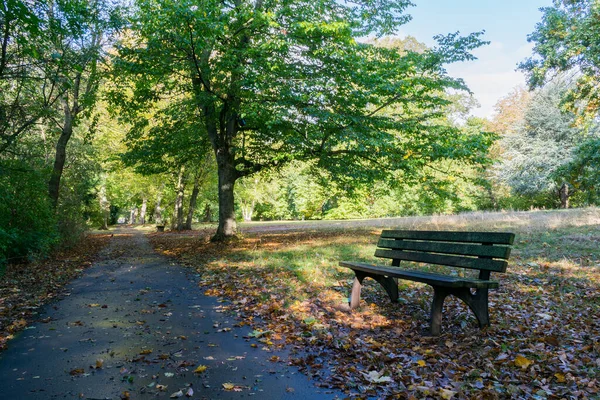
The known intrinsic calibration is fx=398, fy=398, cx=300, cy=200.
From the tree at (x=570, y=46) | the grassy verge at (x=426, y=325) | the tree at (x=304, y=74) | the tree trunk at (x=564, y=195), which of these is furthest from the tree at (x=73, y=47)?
the tree trunk at (x=564, y=195)

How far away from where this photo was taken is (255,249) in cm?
1227

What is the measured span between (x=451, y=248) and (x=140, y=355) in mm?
3865

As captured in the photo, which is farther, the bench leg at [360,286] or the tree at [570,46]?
the tree at [570,46]

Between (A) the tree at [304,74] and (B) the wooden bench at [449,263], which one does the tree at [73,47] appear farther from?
(B) the wooden bench at [449,263]

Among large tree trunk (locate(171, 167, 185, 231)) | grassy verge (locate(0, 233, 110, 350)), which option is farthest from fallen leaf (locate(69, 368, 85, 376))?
large tree trunk (locate(171, 167, 185, 231))

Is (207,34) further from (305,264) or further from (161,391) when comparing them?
(161,391)

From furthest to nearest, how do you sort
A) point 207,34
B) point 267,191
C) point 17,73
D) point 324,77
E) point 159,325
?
point 267,191
point 324,77
point 207,34
point 17,73
point 159,325

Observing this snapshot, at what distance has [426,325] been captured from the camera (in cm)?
495

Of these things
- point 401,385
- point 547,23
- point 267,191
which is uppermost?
point 547,23

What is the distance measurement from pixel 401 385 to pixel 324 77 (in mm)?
9063

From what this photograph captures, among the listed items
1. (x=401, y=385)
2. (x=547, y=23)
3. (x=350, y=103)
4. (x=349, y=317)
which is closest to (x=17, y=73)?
(x=350, y=103)

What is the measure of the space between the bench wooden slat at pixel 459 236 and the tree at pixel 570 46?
10.9 m

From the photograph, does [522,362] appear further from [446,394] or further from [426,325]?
[426,325]

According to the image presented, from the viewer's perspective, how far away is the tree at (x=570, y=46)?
12500 millimetres
